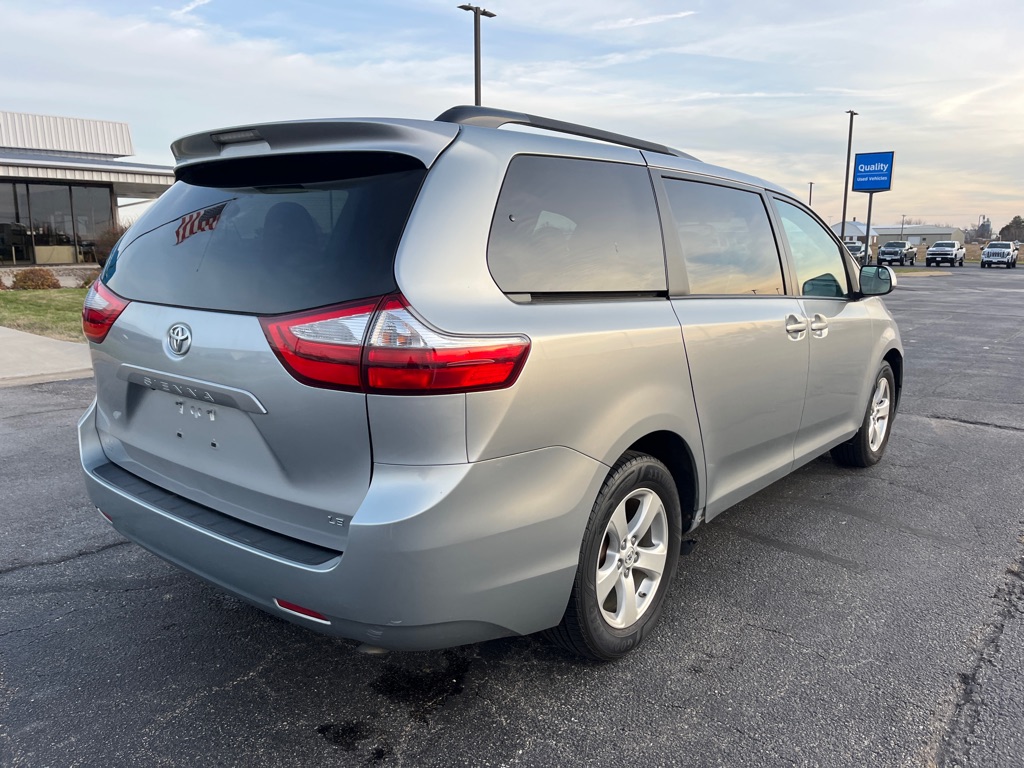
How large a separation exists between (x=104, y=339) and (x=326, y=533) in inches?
48.8

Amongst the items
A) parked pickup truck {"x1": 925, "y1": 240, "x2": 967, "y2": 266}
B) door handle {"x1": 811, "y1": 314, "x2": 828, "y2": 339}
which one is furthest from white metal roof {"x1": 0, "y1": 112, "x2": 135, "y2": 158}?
parked pickup truck {"x1": 925, "y1": 240, "x2": 967, "y2": 266}

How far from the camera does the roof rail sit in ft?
8.13

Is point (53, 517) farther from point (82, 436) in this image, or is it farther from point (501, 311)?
point (501, 311)

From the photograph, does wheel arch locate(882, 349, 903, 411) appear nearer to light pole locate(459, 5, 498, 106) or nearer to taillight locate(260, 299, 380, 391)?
taillight locate(260, 299, 380, 391)

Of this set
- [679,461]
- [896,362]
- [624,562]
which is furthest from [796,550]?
[896,362]

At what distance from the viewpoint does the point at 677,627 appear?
3053mm

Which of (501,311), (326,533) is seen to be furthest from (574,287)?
(326,533)

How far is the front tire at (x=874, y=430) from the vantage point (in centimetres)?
490

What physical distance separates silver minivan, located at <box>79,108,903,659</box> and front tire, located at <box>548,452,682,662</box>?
0.01 m

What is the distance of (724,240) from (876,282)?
5.38 feet

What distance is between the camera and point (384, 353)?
6.56 ft

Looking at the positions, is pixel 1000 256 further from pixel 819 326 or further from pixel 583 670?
pixel 583 670

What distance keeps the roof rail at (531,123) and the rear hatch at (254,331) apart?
0.38m

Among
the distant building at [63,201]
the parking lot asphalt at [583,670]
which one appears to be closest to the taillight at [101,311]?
the parking lot asphalt at [583,670]
